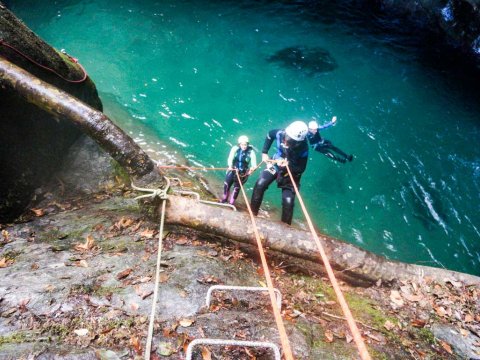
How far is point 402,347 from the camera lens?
3.93 m

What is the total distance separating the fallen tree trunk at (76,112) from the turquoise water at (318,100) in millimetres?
5768

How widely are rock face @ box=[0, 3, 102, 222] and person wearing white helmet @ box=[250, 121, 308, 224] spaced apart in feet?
15.6

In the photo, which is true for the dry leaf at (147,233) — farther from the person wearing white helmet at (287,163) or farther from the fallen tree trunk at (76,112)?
the person wearing white helmet at (287,163)

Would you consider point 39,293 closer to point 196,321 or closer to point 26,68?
point 196,321

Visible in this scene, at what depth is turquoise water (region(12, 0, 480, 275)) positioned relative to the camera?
35.6 ft

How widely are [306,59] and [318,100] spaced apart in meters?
4.05

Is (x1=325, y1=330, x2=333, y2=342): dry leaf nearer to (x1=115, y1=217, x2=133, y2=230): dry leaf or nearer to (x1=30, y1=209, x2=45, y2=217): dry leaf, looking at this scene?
(x1=115, y1=217, x2=133, y2=230): dry leaf

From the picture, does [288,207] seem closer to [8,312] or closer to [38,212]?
[38,212]

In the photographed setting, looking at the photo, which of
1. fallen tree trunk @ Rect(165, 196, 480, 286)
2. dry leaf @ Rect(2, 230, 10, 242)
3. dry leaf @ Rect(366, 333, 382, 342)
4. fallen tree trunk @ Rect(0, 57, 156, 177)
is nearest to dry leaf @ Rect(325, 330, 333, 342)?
dry leaf @ Rect(366, 333, 382, 342)

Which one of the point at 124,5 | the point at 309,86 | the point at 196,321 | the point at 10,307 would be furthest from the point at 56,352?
the point at 124,5

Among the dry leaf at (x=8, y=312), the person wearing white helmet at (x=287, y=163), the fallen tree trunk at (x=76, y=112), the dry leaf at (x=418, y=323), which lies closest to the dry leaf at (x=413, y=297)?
the dry leaf at (x=418, y=323)

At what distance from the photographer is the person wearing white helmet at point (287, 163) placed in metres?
7.35

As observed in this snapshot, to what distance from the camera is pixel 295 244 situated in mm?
5164

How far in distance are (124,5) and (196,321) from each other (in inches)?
908
